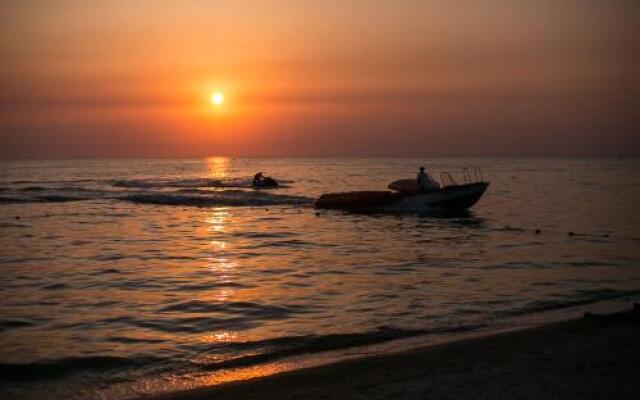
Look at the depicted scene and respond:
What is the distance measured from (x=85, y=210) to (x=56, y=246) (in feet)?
54.4

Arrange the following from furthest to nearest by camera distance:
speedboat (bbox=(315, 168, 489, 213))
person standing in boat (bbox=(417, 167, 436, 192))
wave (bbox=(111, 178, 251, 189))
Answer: wave (bbox=(111, 178, 251, 189)), person standing in boat (bbox=(417, 167, 436, 192)), speedboat (bbox=(315, 168, 489, 213))

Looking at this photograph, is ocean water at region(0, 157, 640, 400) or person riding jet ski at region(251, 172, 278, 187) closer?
ocean water at region(0, 157, 640, 400)

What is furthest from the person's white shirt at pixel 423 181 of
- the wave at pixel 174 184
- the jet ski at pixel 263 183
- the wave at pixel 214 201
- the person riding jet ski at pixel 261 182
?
the wave at pixel 174 184

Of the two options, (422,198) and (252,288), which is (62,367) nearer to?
(252,288)

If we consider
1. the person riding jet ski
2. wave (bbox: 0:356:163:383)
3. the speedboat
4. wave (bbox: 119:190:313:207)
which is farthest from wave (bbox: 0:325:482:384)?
the person riding jet ski

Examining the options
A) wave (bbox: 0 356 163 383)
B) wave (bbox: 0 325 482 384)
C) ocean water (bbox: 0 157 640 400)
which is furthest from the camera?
ocean water (bbox: 0 157 640 400)

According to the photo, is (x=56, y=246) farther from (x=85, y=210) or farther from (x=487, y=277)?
(x=85, y=210)

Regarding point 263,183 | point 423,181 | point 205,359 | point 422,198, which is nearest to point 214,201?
point 263,183

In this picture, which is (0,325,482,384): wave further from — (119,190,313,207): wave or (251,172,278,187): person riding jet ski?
(251,172,278,187): person riding jet ski

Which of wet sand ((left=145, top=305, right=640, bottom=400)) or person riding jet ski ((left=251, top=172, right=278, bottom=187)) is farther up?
person riding jet ski ((left=251, top=172, right=278, bottom=187))

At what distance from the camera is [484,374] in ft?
21.1

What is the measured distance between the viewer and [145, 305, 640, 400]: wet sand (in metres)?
5.84

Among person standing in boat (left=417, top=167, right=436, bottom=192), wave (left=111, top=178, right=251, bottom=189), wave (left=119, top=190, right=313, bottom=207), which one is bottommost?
wave (left=119, top=190, right=313, bottom=207)

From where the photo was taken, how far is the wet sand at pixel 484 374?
5.84m
